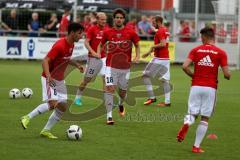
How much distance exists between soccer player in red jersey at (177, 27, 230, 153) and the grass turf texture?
2.29 ft

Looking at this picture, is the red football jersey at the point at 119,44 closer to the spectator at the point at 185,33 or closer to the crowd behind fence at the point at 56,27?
the crowd behind fence at the point at 56,27

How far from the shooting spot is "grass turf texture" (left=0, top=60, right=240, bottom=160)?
11.7 meters

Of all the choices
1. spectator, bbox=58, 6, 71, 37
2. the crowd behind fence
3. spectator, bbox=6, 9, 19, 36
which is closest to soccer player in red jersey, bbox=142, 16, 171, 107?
the crowd behind fence

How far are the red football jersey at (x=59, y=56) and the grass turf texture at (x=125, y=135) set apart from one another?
1.19 metres

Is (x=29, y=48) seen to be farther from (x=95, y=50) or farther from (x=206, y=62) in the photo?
(x=206, y=62)

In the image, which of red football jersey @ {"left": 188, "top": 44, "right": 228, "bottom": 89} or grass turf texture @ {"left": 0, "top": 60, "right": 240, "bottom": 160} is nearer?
grass turf texture @ {"left": 0, "top": 60, "right": 240, "bottom": 160}

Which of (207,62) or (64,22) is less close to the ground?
(207,62)

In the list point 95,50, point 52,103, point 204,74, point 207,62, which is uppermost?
point 207,62

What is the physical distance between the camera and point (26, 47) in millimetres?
35062

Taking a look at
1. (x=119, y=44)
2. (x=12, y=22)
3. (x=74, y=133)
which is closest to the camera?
(x=74, y=133)

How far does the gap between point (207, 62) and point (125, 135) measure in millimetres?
2737

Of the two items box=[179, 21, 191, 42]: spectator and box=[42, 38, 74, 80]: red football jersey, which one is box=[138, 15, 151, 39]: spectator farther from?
box=[42, 38, 74, 80]: red football jersey

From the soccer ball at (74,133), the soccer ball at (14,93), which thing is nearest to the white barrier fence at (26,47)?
the soccer ball at (14,93)

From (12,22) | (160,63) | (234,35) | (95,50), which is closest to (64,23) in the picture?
(12,22)
